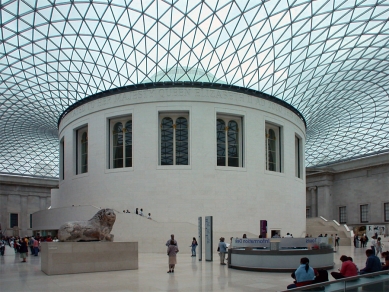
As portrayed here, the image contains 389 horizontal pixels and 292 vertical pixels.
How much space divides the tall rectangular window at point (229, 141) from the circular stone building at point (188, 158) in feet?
A: 0.38

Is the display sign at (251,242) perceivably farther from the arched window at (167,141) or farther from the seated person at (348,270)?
the arched window at (167,141)

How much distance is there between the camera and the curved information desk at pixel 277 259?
21891 mm

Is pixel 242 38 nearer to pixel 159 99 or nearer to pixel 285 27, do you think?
pixel 285 27

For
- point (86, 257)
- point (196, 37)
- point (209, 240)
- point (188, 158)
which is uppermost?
point (196, 37)

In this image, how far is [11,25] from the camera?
43.3 metres

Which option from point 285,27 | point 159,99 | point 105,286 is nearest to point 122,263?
point 105,286

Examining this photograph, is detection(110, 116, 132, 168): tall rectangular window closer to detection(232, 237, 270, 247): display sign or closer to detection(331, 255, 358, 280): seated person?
detection(232, 237, 270, 247): display sign

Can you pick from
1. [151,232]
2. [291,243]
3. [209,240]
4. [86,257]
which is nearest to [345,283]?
[291,243]

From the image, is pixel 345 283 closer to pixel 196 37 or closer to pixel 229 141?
pixel 196 37

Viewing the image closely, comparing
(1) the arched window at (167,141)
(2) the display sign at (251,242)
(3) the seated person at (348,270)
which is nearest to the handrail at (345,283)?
(3) the seated person at (348,270)

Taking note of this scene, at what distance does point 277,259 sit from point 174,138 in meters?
27.4

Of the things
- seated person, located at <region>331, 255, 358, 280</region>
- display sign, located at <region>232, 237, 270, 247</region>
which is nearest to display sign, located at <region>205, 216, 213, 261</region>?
display sign, located at <region>232, 237, 270, 247</region>

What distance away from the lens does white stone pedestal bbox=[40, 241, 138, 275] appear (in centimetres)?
2164

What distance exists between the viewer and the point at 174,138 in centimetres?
4775
